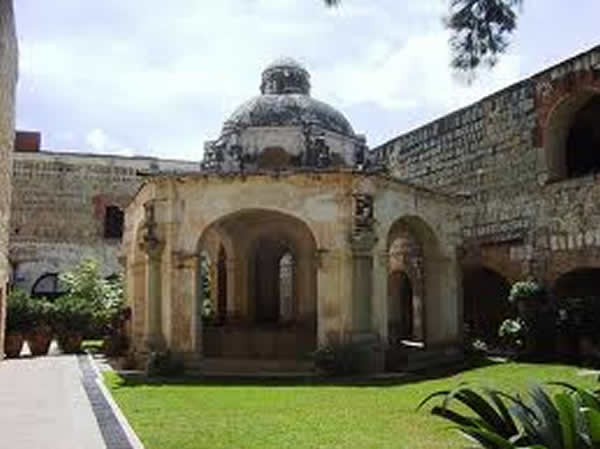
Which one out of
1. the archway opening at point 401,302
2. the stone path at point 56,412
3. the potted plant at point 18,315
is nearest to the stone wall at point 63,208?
the potted plant at point 18,315

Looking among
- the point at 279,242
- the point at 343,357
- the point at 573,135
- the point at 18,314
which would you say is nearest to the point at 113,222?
the point at 18,314

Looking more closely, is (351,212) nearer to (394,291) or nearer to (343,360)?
(343,360)

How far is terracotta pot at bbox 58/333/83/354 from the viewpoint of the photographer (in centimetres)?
2412

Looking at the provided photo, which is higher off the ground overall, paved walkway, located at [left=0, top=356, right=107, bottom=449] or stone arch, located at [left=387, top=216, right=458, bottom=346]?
stone arch, located at [left=387, top=216, right=458, bottom=346]

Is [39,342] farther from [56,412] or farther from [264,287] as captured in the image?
[56,412]

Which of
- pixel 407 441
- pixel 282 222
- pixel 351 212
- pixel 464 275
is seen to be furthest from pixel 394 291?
pixel 407 441

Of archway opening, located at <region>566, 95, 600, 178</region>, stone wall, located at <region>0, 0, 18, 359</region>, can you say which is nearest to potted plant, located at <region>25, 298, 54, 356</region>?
stone wall, located at <region>0, 0, 18, 359</region>

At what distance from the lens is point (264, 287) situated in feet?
75.7

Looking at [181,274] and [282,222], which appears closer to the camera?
[181,274]

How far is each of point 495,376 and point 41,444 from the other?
9.40 meters

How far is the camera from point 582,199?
63.6ft

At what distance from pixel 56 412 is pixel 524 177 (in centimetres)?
1346

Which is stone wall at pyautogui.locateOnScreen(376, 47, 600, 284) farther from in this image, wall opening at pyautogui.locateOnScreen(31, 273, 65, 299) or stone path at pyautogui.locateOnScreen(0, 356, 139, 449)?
wall opening at pyautogui.locateOnScreen(31, 273, 65, 299)

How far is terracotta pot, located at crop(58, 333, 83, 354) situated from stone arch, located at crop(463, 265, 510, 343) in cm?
1064
